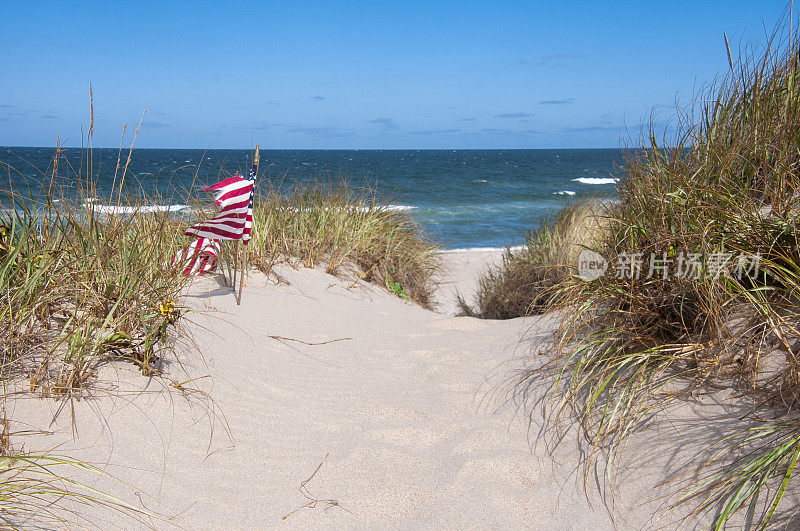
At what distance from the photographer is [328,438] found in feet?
10.1

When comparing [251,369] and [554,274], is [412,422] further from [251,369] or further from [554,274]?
[554,274]

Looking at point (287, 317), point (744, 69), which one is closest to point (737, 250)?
point (744, 69)

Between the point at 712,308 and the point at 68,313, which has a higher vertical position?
the point at 712,308

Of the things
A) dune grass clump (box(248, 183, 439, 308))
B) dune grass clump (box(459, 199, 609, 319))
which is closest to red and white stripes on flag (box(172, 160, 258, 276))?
dune grass clump (box(248, 183, 439, 308))

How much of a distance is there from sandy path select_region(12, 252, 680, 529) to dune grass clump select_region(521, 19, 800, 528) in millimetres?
415

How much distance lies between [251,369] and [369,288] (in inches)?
107

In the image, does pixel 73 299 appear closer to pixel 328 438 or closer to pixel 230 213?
pixel 230 213

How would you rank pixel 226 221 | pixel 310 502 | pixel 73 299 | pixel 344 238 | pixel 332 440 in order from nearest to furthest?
pixel 310 502, pixel 332 440, pixel 73 299, pixel 226 221, pixel 344 238

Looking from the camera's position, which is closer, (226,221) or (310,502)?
(310,502)

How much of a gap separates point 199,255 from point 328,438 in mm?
2063

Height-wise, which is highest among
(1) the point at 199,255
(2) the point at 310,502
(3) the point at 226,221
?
(3) the point at 226,221

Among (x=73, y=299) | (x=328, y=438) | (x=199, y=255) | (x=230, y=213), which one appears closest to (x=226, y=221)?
(x=230, y=213)

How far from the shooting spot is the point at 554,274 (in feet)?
21.0

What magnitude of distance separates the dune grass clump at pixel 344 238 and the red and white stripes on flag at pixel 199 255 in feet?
2.86
